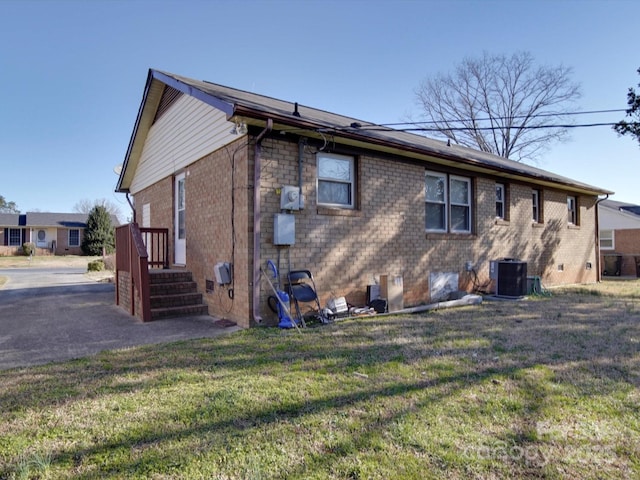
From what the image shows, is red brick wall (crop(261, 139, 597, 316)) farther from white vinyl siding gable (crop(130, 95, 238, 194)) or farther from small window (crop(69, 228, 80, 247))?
small window (crop(69, 228, 80, 247))

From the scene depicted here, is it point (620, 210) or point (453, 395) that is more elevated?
point (620, 210)

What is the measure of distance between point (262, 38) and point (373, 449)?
11.1 metres

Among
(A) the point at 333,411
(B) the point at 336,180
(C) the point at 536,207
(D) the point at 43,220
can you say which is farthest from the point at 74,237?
(A) the point at 333,411

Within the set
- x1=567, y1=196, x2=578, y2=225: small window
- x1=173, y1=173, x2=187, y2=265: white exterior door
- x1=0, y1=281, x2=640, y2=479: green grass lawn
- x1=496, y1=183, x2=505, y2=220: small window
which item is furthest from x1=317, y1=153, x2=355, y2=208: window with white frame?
x1=567, y1=196, x2=578, y2=225: small window

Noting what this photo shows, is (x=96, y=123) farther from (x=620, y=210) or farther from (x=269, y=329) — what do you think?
(x=620, y=210)

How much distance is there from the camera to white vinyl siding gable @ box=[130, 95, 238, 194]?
7119 millimetres

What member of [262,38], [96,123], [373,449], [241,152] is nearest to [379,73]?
[262,38]

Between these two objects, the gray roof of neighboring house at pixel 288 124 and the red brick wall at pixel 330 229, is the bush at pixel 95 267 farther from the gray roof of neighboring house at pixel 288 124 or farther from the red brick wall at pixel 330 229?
the red brick wall at pixel 330 229

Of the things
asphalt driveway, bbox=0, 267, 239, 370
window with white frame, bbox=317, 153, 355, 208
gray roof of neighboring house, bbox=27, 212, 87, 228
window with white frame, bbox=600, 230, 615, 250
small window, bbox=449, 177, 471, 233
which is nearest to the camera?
asphalt driveway, bbox=0, 267, 239, 370

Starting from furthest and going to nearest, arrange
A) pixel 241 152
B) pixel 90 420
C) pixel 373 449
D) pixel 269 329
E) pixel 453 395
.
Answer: pixel 241 152
pixel 269 329
pixel 453 395
pixel 90 420
pixel 373 449

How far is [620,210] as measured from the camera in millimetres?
22391

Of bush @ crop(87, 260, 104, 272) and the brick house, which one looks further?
the brick house

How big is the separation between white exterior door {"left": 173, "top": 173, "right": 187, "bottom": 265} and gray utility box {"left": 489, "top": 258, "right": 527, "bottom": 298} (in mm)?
7832

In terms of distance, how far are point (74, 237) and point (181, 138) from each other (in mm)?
34208
